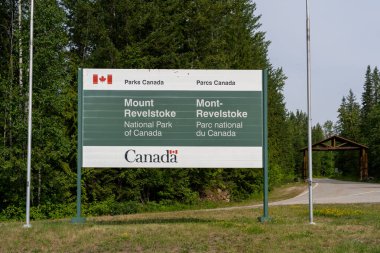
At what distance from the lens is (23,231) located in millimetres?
11969

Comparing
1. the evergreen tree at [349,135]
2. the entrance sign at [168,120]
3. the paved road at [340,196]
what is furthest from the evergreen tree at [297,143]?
the entrance sign at [168,120]

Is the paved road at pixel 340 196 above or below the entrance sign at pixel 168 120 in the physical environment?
below

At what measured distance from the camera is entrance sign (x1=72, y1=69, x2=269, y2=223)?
13.0 meters

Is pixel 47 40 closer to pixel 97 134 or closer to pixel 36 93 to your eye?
pixel 36 93

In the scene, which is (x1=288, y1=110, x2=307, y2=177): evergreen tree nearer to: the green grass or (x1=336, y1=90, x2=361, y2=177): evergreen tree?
(x1=336, y1=90, x2=361, y2=177): evergreen tree

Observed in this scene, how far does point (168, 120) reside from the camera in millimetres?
13133

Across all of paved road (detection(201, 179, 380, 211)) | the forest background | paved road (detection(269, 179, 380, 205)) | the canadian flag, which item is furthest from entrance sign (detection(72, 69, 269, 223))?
paved road (detection(269, 179, 380, 205))

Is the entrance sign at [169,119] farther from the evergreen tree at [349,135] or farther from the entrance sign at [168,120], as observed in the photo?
the evergreen tree at [349,135]

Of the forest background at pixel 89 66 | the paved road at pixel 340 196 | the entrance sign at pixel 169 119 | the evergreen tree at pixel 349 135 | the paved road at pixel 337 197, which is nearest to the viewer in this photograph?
the entrance sign at pixel 169 119

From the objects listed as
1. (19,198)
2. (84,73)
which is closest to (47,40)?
(19,198)

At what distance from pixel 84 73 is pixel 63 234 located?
14.0ft

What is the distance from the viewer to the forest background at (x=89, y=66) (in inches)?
947

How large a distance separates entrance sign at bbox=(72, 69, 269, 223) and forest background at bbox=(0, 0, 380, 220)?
37.2 ft

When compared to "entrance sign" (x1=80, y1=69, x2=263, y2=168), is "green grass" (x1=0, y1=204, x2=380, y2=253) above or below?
below
